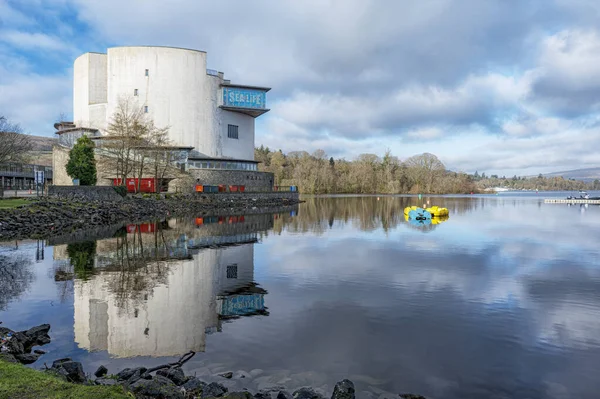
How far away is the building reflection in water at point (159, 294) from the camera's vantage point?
9.41 metres

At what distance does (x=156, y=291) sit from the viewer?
13164mm

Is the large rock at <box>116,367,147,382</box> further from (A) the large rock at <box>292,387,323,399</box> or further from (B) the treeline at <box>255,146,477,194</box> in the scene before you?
(B) the treeline at <box>255,146,477,194</box>

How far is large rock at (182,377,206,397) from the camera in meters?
6.53

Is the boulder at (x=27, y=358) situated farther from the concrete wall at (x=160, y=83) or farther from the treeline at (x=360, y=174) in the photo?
the treeline at (x=360, y=174)

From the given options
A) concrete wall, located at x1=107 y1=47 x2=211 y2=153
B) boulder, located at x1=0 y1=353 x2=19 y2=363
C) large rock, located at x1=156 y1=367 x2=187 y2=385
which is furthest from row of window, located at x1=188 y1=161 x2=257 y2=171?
large rock, located at x1=156 y1=367 x2=187 y2=385

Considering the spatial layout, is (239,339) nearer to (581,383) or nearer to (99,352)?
(99,352)

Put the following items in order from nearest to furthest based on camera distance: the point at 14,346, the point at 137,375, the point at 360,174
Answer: the point at 137,375 → the point at 14,346 → the point at 360,174

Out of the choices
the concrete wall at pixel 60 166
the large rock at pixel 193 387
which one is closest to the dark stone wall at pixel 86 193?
the concrete wall at pixel 60 166

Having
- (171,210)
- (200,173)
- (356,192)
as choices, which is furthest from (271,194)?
(356,192)

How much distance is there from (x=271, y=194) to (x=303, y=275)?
1903 inches

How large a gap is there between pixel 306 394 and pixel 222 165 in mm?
57298

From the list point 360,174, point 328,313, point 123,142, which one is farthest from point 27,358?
point 360,174

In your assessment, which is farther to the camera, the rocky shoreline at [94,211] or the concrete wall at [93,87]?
the concrete wall at [93,87]

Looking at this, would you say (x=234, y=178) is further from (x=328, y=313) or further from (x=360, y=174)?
(x=360, y=174)
